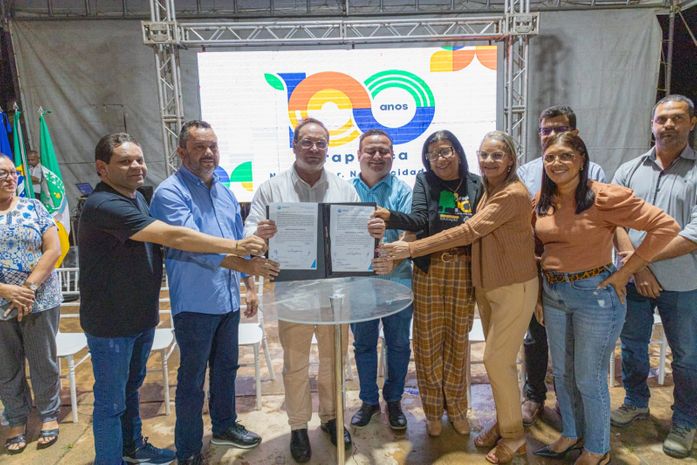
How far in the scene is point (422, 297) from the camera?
2.40 meters

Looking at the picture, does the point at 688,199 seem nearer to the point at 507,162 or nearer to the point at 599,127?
the point at 507,162

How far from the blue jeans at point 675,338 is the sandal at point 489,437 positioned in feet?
2.96

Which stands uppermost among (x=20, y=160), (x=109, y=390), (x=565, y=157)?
(x=20, y=160)

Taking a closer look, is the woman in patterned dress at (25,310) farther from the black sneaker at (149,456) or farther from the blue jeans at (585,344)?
the blue jeans at (585,344)

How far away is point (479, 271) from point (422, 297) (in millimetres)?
340

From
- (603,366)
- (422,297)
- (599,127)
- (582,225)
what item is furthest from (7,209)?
(599,127)

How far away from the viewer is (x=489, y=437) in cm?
242

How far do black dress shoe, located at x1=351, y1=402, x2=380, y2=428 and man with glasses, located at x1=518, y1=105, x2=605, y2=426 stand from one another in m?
0.88

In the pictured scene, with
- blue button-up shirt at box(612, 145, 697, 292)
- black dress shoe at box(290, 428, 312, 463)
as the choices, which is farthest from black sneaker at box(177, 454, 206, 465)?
blue button-up shirt at box(612, 145, 697, 292)

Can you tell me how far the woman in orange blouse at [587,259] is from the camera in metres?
1.93

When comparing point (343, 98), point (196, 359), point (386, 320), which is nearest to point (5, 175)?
point (196, 359)

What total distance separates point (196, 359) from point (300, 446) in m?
Result: 0.72

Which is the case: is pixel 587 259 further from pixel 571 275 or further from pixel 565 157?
pixel 565 157

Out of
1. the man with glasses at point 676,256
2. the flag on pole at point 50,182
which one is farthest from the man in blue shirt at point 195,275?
the flag on pole at point 50,182
